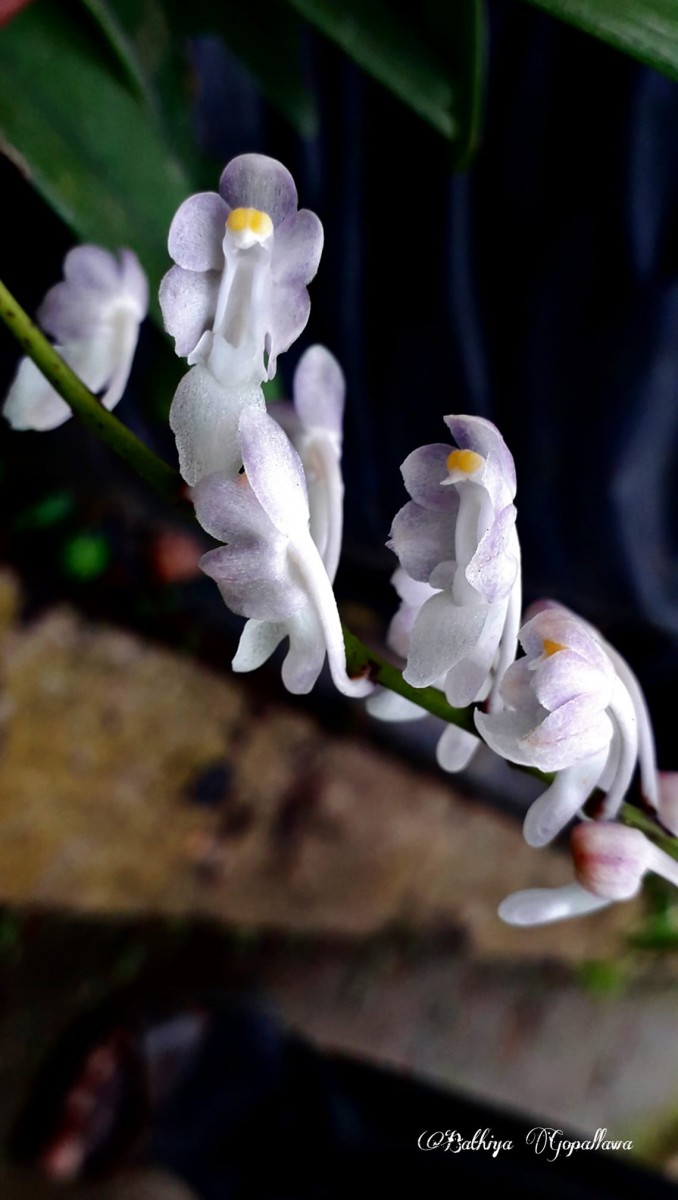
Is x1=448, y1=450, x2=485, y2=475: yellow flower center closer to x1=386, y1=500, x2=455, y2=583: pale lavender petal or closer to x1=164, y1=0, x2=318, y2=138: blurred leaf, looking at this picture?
x1=386, y1=500, x2=455, y2=583: pale lavender petal

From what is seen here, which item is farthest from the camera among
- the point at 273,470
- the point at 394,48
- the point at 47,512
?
the point at 47,512

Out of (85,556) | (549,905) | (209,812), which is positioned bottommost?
(209,812)

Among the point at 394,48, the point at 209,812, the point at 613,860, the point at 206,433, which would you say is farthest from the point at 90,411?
the point at 209,812

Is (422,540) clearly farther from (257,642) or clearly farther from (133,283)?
(133,283)

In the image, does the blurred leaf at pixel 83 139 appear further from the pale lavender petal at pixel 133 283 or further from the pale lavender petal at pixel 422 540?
the pale lavender petal at pixel 422 540

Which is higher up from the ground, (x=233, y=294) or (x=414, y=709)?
(x=233, y=294)

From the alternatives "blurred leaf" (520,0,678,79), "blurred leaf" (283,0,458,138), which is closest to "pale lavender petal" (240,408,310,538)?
"blurred leaf" (520,0,678,79)

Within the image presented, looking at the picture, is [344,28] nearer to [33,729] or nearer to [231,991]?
[33,729]
